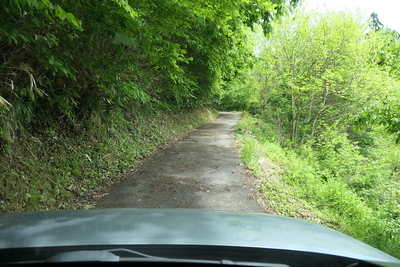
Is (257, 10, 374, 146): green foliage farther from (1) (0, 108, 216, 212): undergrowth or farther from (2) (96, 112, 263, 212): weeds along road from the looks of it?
(1) (0, 108, 216, 212): undergrowth

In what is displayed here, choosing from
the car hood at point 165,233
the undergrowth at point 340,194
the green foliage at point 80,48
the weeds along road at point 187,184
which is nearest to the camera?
the car hood at point 165,233

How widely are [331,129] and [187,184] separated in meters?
13.7

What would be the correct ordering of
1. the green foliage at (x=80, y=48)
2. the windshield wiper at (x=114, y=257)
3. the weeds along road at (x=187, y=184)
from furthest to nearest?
the weeds along road at (x=187, y=184) < the green foliage at (x=80, y=48) < the windshield wiper at (x=114, y=257)

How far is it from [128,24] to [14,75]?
Result: 2260 millimetres

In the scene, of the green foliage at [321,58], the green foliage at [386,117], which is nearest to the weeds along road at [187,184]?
the green foliage at [386,117]

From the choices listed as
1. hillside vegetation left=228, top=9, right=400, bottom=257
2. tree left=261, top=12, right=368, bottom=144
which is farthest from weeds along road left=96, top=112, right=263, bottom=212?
tree left=261, top=12, right=368, bottom=144

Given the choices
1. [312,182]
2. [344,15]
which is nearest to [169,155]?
[312,182]

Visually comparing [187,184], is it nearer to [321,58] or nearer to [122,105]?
[122,105]

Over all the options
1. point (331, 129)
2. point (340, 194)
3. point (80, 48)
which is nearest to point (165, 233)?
point (80, 48)

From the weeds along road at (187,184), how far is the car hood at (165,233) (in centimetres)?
398

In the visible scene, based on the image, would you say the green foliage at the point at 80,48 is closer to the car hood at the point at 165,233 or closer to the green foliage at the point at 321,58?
the car hood at the point at 165,233

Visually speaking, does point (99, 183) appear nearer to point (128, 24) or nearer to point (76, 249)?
point (128, 24)

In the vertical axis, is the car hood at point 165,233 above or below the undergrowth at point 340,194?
above

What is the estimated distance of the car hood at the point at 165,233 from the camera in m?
1.30
